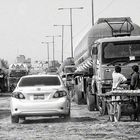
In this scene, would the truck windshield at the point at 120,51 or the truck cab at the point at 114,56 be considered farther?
the truck windshield at the point at 120,51

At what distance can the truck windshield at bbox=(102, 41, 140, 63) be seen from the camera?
20.0m

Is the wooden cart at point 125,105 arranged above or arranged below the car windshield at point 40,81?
below

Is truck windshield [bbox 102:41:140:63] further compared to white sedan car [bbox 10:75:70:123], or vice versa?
truck windshield [bbox 102:41:140:63]

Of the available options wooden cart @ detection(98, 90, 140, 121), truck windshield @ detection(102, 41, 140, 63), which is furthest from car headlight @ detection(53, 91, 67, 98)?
truck windshield @ detection(102, 41, 140, 63)

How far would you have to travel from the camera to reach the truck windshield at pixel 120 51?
65.6 ft

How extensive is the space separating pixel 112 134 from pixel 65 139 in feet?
4.30

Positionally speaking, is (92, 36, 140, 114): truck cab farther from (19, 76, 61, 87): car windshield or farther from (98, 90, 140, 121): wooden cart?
(98, 90, 140, 121): wooden cart

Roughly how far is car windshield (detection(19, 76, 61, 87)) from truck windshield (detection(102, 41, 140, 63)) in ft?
8.24

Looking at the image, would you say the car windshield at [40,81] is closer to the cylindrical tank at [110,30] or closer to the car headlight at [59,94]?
the car headlight at [59,94]

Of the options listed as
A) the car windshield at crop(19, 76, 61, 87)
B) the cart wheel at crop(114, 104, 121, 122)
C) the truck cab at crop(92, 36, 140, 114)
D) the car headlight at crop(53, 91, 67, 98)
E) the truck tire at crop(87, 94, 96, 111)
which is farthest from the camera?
the truck tire at crop(87, 94, 96, 111)

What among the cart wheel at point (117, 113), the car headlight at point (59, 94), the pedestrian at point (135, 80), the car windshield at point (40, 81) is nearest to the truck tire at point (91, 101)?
the car windshield at point (40, 81)

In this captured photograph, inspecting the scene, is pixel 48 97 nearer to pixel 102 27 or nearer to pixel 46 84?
pixel 46 84

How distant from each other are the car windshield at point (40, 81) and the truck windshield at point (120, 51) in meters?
2.51

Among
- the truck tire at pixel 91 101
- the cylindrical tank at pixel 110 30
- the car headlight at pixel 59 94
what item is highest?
the cylindrical tank at pixel 110 30
